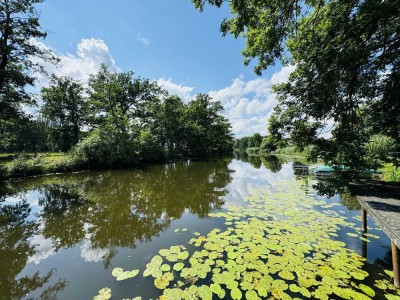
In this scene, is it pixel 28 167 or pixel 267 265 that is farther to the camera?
pixel 28 167

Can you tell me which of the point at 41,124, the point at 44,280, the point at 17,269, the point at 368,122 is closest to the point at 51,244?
the point at 17,269

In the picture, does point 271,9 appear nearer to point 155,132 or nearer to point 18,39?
point 18,39

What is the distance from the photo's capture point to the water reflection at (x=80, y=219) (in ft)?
13.3

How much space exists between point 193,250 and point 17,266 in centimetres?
359

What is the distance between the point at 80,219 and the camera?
6410 mm

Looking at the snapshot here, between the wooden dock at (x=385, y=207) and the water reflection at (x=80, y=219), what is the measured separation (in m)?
4.38

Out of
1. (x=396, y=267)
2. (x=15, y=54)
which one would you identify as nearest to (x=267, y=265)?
(x=396, y=267)

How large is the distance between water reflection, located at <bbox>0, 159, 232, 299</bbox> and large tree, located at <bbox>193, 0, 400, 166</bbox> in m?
4.47

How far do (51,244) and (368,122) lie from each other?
9268mm

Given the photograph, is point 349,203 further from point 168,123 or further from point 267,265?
point 168,123

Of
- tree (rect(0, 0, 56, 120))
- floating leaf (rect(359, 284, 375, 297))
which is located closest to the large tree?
floating leaf (rect(359, 284, 375, 297))

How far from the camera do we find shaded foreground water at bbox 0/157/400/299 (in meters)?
3.11

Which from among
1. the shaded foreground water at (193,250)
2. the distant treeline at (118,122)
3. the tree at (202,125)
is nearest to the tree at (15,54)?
the distant treeline at (118,122)

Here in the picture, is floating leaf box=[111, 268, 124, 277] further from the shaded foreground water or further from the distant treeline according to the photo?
the distant treeline
